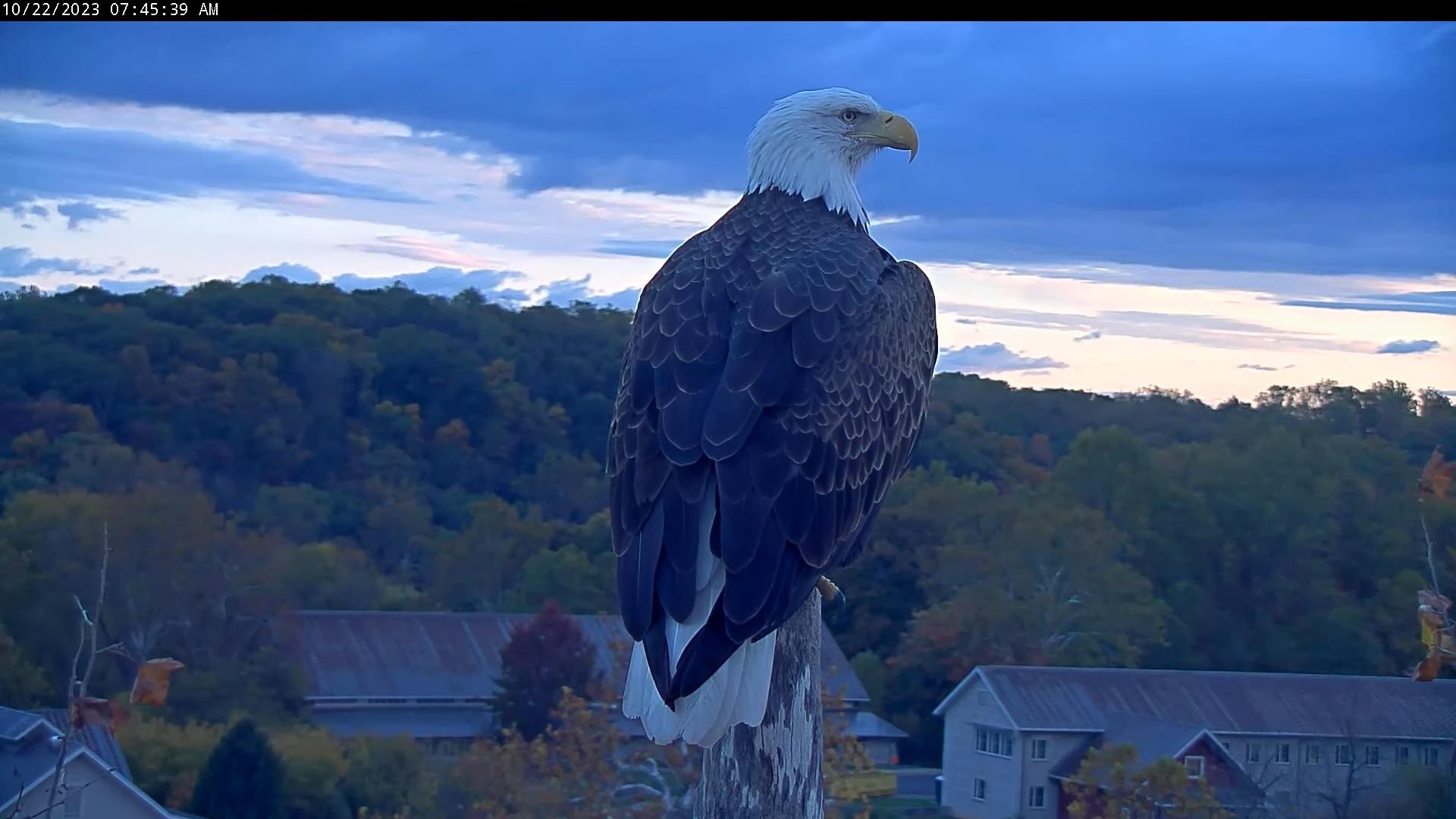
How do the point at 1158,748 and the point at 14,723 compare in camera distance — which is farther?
the point at 1158,748

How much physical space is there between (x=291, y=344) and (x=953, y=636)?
18.3 meters

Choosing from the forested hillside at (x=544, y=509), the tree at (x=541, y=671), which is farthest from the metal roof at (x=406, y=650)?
the forested hillside at (x=544, y=509)

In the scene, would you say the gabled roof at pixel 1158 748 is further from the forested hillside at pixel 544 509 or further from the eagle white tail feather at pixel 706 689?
the eagle white tail feather at pixel 706 689

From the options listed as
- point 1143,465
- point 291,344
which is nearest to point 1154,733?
point 1143,465

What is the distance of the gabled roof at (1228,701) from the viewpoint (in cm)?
839

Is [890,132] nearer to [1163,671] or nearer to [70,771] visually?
[70,771]

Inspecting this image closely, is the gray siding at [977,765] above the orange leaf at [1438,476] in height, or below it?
below

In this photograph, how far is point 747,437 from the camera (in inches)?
152

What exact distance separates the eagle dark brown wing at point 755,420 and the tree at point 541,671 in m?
10.2

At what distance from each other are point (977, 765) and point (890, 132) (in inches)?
311

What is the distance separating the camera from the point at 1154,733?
425 inches

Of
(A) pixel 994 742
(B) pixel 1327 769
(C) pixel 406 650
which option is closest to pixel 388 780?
(C) pixel 406 650

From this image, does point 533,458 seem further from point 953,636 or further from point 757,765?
point 757,765

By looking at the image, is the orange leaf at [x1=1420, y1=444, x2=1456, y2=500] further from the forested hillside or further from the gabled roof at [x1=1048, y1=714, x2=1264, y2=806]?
the gabled roof at [x1=1048, y1=714, x2=1264, y2=806]
